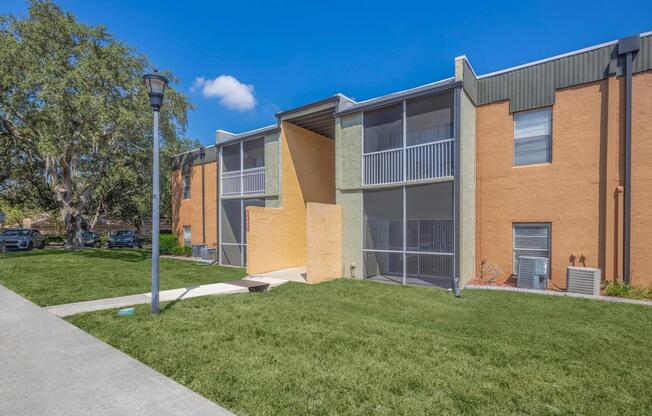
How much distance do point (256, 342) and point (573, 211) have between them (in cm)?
968

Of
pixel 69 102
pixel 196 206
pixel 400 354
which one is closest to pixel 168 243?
pixel 196 206

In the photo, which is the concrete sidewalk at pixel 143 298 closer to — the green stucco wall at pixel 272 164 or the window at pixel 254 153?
the green stucco wall at pixel 272 164

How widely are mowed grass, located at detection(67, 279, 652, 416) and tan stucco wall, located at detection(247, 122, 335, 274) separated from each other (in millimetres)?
4664

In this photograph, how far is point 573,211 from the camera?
9.45 meters

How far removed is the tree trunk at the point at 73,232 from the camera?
19.8 metres

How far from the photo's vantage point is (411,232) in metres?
12.9

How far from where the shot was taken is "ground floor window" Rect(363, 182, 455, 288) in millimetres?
11805

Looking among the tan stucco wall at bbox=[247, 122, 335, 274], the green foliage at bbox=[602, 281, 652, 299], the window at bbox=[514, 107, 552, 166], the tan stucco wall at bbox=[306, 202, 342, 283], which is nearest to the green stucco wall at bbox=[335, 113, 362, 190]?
the tan stucco wall at bbox=[306, 202, 342, 283]

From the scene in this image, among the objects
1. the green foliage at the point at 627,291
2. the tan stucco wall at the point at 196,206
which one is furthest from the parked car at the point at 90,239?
the green foliage at the point at 627,291

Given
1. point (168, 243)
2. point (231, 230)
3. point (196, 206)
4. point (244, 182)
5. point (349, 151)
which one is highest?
point (349, 151)

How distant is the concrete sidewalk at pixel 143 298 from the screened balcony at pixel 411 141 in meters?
5.41

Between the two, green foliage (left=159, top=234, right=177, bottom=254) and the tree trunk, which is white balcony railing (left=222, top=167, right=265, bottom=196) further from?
the tree trunk

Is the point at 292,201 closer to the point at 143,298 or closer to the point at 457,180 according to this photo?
the point at 457,180

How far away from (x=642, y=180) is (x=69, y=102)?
21.8 metres
